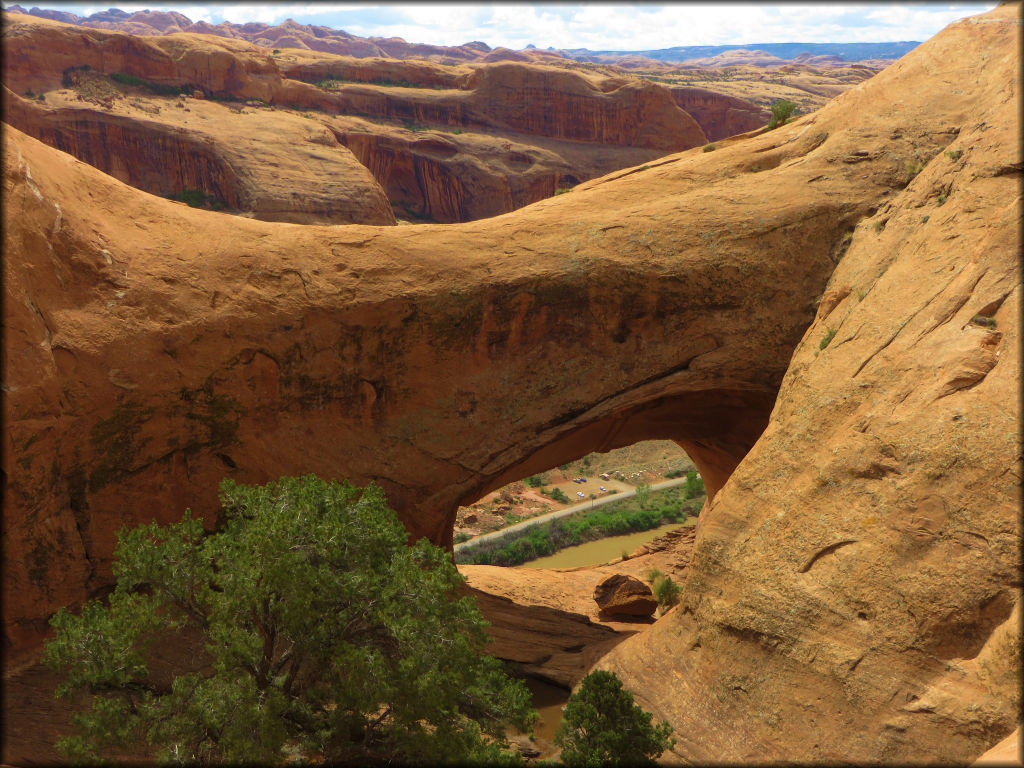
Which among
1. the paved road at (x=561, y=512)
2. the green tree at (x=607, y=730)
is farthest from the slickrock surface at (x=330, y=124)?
the green tree at (x=607, y=730)

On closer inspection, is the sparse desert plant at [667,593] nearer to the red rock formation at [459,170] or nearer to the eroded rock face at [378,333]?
the eroded rock face at [378,333]

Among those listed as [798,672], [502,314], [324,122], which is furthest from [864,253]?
[324,122]

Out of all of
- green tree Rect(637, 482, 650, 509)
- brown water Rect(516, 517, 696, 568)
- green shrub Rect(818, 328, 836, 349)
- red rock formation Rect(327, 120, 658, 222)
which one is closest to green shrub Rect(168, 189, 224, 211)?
red rock formation Rect(327, 120, 658, 222)

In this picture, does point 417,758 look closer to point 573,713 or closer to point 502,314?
point 573,713

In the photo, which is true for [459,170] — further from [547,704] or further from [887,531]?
[887,531]

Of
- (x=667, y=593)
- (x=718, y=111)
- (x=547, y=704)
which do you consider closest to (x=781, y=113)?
(x=667, y=593)

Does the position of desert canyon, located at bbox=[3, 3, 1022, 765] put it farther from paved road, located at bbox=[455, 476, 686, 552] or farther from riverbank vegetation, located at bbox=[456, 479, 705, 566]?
paved road, located at bbox=[455, 476, 686, 552]
